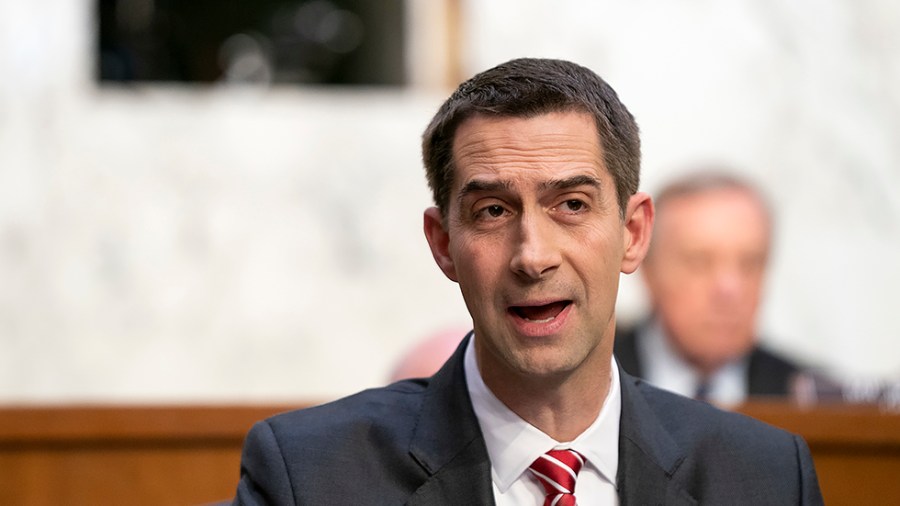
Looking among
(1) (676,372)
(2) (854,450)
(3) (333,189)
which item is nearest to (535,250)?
(2) (854,450)

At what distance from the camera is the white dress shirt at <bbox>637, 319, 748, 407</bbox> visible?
4621 millimetres

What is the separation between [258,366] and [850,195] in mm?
2348

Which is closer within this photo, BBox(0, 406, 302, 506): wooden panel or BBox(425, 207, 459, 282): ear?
BBox(425, 207, 459, 282): ear

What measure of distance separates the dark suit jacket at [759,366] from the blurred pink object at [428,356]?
1721 mm

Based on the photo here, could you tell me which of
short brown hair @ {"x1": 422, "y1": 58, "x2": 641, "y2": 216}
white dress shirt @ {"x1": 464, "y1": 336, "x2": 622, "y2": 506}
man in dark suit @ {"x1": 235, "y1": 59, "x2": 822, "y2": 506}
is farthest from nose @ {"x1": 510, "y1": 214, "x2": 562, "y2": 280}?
white dress shirt @ {"x1": 464, "y1": 336, "x2": 622, "y2": 506}

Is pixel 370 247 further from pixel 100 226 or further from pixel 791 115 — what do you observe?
pixel 791 115

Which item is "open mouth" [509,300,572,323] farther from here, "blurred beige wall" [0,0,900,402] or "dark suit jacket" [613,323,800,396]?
"blurred beige wall" [0,0,900,402]

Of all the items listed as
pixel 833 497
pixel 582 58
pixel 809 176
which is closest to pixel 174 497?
pixel 833 497

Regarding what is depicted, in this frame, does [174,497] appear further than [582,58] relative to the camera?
No

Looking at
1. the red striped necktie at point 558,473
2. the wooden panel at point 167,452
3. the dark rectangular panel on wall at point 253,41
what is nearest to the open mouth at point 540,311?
the red striped necktie at point 558,473

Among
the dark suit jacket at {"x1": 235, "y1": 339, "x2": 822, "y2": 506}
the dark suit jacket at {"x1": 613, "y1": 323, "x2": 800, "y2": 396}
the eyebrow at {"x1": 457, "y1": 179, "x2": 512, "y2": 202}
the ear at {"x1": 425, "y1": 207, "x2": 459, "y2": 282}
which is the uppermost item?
the eyebrow at {"x1": 457, "y1": 179, "x2": 512, "y2": 202}

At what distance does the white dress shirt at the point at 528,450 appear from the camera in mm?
1964

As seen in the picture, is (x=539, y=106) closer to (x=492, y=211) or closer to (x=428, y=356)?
(x=492, y=211)

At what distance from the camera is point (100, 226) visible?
15.9 ft
